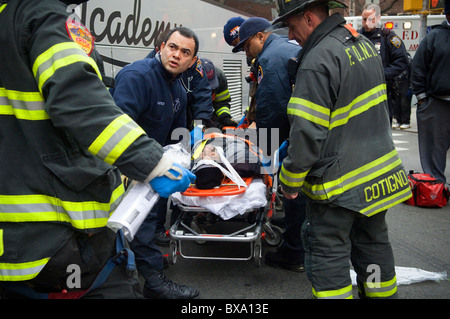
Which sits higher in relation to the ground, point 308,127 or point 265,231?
point 308,127

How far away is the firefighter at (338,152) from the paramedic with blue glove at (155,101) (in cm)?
112

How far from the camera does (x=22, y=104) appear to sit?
155 centimetres

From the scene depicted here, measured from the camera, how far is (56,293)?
1721mm

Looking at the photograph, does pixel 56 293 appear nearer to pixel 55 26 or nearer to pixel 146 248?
pixel 55 26

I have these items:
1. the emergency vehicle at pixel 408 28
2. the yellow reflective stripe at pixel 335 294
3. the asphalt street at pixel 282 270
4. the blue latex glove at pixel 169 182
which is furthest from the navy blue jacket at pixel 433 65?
the emergency vehicle at pixel 408 28

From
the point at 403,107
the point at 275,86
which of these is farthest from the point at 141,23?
the point at 403,107

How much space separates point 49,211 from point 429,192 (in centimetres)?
461

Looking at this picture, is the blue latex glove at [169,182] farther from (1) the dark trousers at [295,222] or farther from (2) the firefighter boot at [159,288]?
(1) the dark trousers at [295,222]

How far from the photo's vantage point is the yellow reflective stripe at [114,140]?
152 centimetres

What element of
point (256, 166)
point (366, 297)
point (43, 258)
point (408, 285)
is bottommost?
point (408, 285)

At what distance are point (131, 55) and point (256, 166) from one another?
2287mm

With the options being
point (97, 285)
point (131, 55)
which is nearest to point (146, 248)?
point (97, 285)

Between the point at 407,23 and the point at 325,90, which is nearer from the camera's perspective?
the point at 325,90

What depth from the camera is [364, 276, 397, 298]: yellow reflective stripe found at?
7.89 ft
